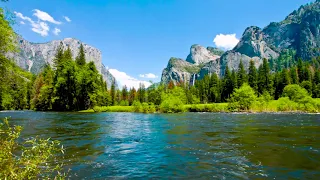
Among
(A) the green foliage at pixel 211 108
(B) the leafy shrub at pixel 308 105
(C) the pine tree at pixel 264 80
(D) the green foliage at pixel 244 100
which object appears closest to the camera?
(B) the leafy shrub at pixel 308 105

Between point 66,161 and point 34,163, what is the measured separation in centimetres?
680

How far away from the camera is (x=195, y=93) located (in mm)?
142125

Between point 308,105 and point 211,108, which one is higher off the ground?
point 308,105

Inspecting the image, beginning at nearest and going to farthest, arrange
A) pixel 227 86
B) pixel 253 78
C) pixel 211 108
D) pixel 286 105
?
pixel 286 105 → pixel 211 108 → pixel 253 78 → pixel 227 86

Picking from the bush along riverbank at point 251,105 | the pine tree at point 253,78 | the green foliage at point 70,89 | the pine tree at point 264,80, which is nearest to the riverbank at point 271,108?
the bush along riverbank at point 251,105

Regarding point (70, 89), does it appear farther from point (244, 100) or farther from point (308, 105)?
point (308, 105)

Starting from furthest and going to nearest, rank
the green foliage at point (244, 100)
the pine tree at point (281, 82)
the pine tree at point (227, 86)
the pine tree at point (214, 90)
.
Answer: the pine tree at point (214, 90), the pine tree at point (227, 86), the pine tree at point (281, 82), the green foliage at point (244, 100)

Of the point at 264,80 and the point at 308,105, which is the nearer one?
the point at 308,105

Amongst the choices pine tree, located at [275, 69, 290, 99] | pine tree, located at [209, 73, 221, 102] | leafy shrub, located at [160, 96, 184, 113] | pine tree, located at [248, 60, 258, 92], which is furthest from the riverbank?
pine tree, located at [209, 73, 221, 102]

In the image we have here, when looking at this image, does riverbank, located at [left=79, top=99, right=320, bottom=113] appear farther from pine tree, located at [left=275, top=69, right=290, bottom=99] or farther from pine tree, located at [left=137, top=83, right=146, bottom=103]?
pine tree, located at [left=137, top=83, right=146, bottom=103]

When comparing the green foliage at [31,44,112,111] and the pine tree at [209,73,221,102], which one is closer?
the green foliage at [31,44,112,111]

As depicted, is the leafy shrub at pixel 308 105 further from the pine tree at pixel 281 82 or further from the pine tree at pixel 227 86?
the pine tree at pixel 227 86

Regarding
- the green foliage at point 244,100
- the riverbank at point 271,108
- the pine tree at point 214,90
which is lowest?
the riverbank at point 271,108

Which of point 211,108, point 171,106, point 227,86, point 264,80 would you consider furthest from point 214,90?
point 171,106
